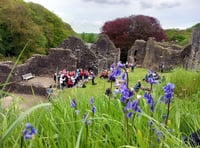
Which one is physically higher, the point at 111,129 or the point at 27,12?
the point at 27,12

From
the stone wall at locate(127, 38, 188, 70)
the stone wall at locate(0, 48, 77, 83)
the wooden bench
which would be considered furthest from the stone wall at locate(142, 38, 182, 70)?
the wooden bench

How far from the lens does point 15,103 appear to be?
334 cm

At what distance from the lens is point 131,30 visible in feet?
133

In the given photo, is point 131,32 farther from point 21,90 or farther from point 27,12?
point 21,90

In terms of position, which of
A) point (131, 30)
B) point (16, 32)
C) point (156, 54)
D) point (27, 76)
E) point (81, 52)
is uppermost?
point (131, 30)

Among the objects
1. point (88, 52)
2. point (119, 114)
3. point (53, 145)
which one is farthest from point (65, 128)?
point (88, 52)

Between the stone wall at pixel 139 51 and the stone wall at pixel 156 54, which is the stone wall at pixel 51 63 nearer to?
the stone wall at pixel 156 54

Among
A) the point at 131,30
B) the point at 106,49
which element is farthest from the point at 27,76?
the point at 131,30

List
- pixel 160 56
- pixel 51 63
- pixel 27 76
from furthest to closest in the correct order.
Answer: pixel 160 56
pixel 51 63
pixel 27 76

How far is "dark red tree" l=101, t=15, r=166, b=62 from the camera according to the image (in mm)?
39844

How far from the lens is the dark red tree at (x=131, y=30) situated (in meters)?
39.8

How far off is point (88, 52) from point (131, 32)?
53.2ft

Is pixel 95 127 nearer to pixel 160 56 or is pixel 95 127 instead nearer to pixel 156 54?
pixel 160 56

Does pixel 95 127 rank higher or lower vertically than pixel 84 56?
higher
